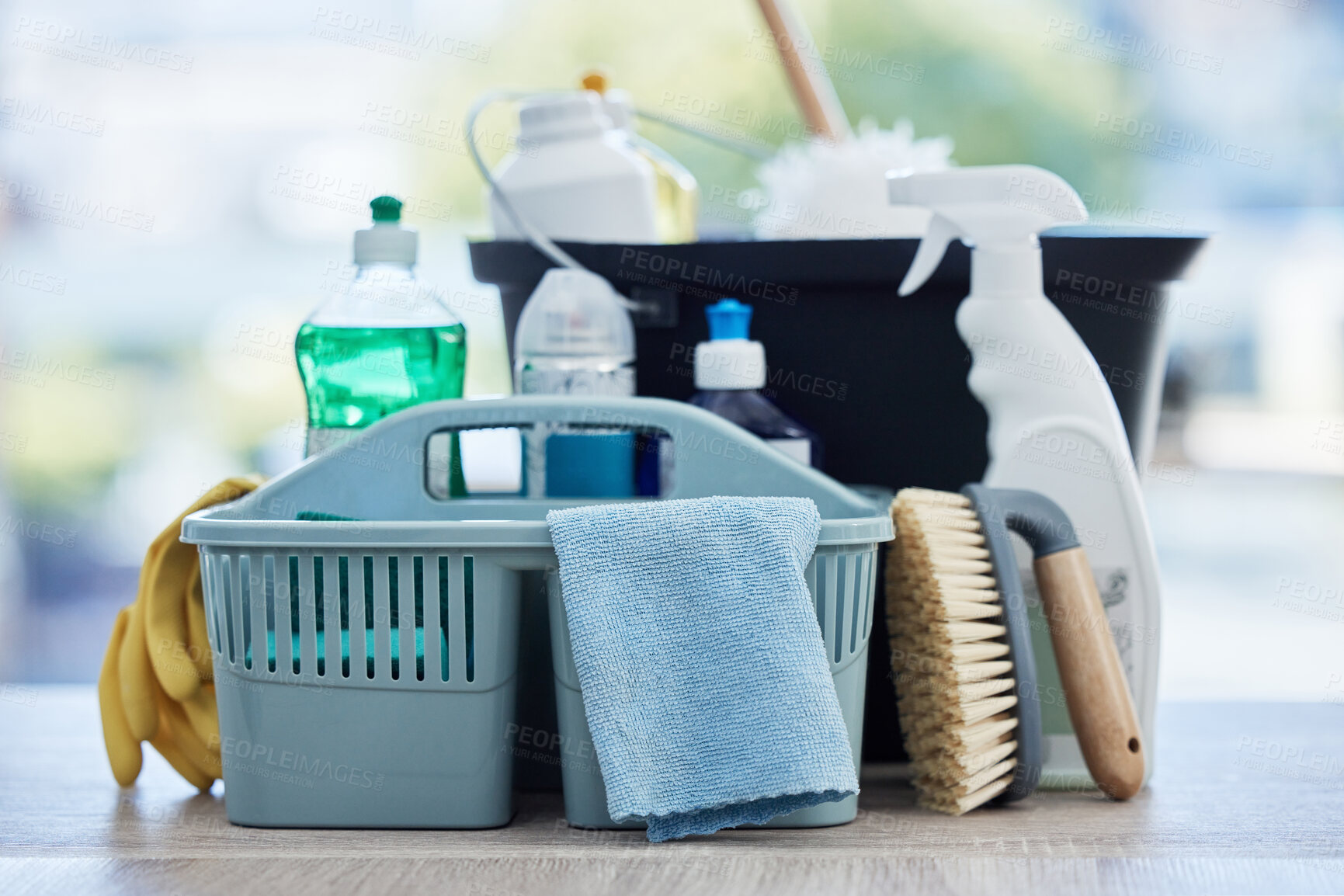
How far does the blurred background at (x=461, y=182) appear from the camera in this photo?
11.8ft

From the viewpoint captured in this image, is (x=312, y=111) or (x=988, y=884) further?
(x=312, y=111)

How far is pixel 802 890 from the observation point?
1.41ft

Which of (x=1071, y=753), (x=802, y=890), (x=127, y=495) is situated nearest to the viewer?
(x=802, y=890)

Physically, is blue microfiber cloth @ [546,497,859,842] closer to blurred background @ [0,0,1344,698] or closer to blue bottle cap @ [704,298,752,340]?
blue bottle cap @ [704,298,752,340]

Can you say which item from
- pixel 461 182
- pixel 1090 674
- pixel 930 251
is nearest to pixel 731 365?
pixel 930 251

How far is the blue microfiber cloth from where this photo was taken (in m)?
0.45

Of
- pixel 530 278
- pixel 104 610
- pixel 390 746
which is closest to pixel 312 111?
pixel 104 610

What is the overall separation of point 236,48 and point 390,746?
12.0ft

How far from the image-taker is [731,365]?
605 mm

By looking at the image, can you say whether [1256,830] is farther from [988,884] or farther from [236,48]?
[236,48]

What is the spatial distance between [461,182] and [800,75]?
331 cm

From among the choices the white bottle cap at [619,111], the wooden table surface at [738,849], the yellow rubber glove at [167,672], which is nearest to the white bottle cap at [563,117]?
the white bottle cap at [619,111]

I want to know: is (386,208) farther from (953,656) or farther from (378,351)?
(953,656)

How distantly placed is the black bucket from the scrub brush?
0.37ft
